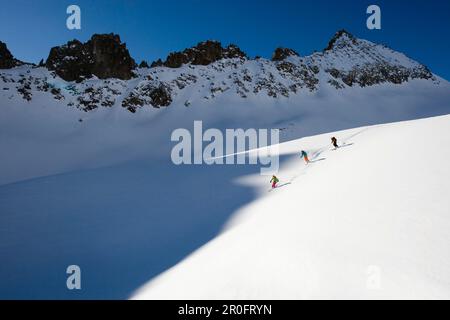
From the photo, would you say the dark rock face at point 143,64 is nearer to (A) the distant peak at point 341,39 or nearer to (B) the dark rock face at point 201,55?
(B) the dark rock face at point 201,55

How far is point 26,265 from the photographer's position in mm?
12375

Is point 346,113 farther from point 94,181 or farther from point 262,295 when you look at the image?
point 262,295

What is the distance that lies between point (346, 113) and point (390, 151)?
57.0 metres

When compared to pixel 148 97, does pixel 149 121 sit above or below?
below

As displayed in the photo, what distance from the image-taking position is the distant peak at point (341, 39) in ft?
334

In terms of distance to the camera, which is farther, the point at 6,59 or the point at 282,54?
the point at 282,54

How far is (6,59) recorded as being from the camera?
61.0 metres

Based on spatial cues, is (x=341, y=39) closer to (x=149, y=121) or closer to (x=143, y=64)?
(x=143, y=64)

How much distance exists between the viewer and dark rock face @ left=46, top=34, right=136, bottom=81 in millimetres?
65812

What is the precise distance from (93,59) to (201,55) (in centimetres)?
2868

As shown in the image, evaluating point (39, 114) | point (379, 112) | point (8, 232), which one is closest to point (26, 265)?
point (8, 232)

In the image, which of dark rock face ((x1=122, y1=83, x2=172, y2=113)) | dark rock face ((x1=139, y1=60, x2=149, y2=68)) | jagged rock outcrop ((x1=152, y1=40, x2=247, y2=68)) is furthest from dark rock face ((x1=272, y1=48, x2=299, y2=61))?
dark rock face ((x1=139, y1=60, x2=149, y2=68))

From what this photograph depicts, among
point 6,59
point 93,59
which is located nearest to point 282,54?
point 93,59

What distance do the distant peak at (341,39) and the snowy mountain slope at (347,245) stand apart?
103 m
